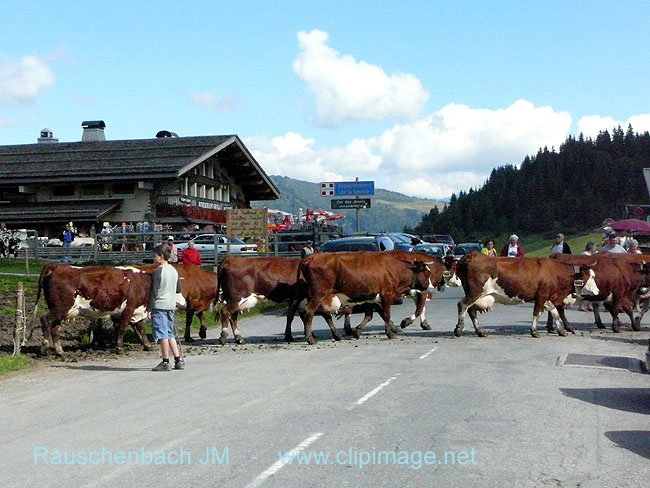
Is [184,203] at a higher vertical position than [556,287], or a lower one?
higher

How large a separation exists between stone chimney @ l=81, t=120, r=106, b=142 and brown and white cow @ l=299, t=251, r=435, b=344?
1831 inches

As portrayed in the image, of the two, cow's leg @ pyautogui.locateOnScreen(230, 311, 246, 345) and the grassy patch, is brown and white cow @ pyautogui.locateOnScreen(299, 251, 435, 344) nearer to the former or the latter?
cow's leg @ pyautogui.locateOnScreen(230, 311, 246, 345)

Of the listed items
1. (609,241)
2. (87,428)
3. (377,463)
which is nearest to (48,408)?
(87,428)

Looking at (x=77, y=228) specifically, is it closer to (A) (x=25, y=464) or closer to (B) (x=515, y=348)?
(B) (x=515, y=348)

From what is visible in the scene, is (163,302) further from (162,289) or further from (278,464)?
(278,464)

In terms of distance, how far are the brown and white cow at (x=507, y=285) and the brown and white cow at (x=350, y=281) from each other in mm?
1465

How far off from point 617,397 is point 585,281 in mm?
8400

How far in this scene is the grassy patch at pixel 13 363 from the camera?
45.4 feet

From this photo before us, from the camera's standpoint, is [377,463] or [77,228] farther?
[77,228]

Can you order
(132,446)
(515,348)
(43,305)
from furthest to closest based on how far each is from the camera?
(43,305)
(515,348)
(132,446)

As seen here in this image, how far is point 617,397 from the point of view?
10500 millimetres

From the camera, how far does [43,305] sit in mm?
20875

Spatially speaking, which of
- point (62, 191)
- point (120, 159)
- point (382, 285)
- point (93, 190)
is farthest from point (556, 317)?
point (62, 191)

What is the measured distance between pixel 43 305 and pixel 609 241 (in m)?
13.6
